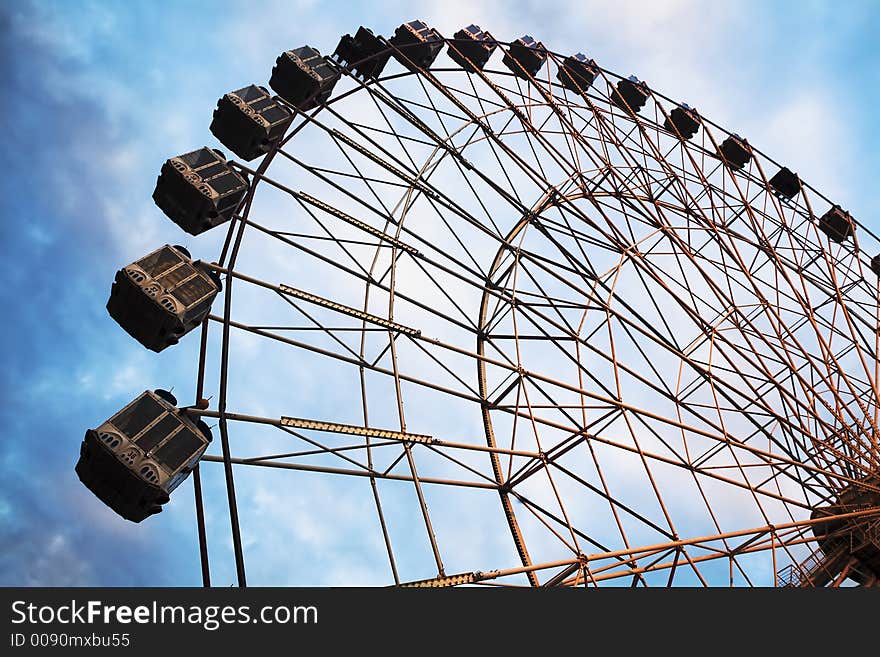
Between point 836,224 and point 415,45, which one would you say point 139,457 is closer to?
point 415,45

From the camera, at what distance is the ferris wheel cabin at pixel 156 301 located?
11070mm

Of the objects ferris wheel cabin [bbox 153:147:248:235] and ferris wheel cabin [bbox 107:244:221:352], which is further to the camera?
ferris wheel cabin [bbox 153:147:248:235]

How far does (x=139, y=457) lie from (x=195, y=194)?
535 cm

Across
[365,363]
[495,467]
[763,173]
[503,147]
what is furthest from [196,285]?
[763,173]

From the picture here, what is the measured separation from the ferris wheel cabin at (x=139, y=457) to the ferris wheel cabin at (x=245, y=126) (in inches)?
269

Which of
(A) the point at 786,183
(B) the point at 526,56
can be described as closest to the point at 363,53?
(B) the point at 526,56

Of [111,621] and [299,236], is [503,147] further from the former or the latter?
[111,621]

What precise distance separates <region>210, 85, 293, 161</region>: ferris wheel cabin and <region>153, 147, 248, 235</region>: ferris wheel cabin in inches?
72.4

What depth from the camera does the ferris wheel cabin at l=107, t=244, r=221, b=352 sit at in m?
11.1

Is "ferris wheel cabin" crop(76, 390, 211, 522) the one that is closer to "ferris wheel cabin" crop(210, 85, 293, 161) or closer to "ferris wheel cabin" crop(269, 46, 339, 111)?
"ferris wheel cabin" crop(210, 85, 293, 161)

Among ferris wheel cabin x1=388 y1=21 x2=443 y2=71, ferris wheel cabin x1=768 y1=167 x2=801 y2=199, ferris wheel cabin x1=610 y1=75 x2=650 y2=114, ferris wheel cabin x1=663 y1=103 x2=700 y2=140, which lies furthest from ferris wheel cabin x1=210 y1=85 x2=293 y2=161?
ferris wheel cabin x1=768 y1=167 x2=801 y2=199

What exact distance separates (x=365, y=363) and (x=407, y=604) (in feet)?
18.5

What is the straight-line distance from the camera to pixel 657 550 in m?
12.6

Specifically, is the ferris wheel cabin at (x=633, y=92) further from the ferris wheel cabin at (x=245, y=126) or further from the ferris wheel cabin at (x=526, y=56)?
the ferris wheel cabin at (x=245, y=126)
